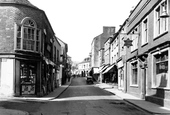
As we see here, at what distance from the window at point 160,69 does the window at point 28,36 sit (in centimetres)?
1023

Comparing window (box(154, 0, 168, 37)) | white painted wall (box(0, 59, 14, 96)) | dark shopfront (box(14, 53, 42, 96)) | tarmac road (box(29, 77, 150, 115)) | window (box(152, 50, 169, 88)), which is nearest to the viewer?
tarmac road (box(29, 77, 150, 115))

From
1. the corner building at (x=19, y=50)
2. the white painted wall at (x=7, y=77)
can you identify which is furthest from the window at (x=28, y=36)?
the white painted wall at (x=7, y=77)

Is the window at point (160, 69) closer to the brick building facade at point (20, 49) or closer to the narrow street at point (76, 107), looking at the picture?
the narrow street at point (76, 107)

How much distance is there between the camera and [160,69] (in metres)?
17.0

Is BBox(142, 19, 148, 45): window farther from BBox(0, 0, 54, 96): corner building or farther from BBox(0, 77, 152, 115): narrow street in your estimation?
BBox(0, 0, 54, 96): corner building

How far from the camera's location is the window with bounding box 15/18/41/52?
20.8 meters

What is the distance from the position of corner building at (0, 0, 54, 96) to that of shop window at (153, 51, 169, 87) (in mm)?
9893

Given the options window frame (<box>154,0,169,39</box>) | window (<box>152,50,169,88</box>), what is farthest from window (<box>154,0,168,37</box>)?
window (<box>152,50,169,88</box>)

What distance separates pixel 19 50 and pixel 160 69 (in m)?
11.1

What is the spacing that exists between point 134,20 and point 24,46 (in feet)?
35.7

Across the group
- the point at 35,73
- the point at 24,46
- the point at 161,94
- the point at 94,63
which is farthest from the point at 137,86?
the point at 94,63

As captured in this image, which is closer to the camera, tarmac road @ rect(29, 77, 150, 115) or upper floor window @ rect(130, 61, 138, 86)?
tarmac road @ rect(29, 77, 150, 115)

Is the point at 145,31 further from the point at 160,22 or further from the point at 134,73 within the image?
the point at 134,73

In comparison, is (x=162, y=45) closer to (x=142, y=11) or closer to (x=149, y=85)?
(x=149, y=85)
